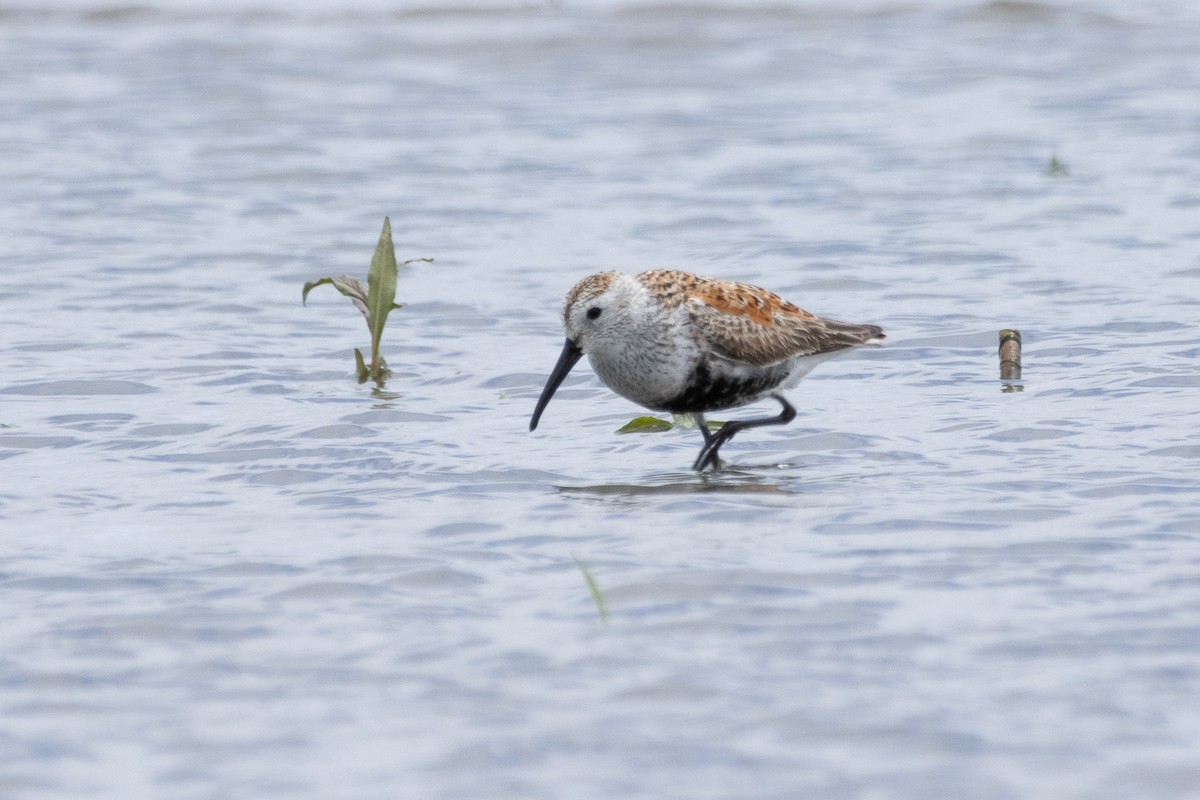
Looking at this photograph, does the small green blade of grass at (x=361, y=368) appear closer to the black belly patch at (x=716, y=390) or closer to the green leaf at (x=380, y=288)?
the green leaf at (x=380, y=288)

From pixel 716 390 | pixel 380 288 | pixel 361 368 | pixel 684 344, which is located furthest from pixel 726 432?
pixel 361 368

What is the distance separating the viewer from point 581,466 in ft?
30.3

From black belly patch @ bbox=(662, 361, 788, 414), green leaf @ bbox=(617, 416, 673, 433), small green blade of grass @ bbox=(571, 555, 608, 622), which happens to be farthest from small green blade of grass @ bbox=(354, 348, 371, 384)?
small green blade of grass @ bbox=(571, 555, 608, 622)

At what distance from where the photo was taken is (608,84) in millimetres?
23500

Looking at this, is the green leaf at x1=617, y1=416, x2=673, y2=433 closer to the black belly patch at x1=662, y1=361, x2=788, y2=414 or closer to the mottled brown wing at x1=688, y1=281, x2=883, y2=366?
the black belly patch at x1=662, y1=361, x2=788, y2=414

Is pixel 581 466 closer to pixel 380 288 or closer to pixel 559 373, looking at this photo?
pixel 559 373

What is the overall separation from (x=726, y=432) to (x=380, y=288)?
8.76ft

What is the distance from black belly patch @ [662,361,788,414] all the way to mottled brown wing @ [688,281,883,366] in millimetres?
116

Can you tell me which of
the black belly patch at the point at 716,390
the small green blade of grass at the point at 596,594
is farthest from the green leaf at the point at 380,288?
the small green blade of grass at the point at 596,594

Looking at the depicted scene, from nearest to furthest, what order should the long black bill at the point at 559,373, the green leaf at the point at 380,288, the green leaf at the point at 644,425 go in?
the long black bill at the point at 559,373 < the green leaf at the point at 644,425 < the green leaf at the point at 380,288

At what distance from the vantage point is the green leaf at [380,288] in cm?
1088

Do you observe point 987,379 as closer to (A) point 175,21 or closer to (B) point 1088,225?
(B) point 1088,225

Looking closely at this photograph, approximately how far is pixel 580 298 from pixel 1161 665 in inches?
162

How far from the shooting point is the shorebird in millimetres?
9234
